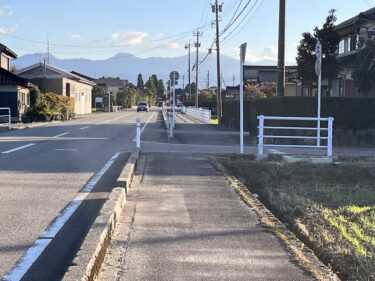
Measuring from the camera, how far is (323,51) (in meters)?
28.9

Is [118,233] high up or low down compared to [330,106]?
down

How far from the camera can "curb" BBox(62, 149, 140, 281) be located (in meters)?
4.87

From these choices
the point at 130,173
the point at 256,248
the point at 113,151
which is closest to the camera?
the point at 256,248

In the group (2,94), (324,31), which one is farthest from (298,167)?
(2,94)

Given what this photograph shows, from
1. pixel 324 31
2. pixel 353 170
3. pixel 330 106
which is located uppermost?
pixel 324 31

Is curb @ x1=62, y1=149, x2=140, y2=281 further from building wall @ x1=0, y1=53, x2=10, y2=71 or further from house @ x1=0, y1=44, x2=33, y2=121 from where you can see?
building wall @ x1=0, y1=53, x2=10, y2=71

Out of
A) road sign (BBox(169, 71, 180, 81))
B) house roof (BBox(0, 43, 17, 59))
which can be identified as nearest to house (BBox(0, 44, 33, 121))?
house roof (BBox(0, 43, 17, 59))

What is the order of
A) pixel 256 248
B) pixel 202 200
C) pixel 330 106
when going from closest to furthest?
pixel 256 248 → pixel 202 200 → pixel 330 106

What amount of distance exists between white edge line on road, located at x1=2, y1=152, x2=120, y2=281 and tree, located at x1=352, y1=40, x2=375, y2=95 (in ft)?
56.8

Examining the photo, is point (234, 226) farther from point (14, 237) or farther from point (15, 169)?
point (15, 169)

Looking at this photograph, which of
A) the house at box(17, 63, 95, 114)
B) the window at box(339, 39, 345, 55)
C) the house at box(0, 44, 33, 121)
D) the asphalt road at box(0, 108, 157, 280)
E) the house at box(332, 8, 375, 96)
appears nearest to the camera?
the asphalt road at box(0, 108, 157, 280)

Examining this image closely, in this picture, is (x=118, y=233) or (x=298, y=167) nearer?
(x=118, y=233)

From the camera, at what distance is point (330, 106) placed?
71.0ft

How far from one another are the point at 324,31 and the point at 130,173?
20.6 meters
